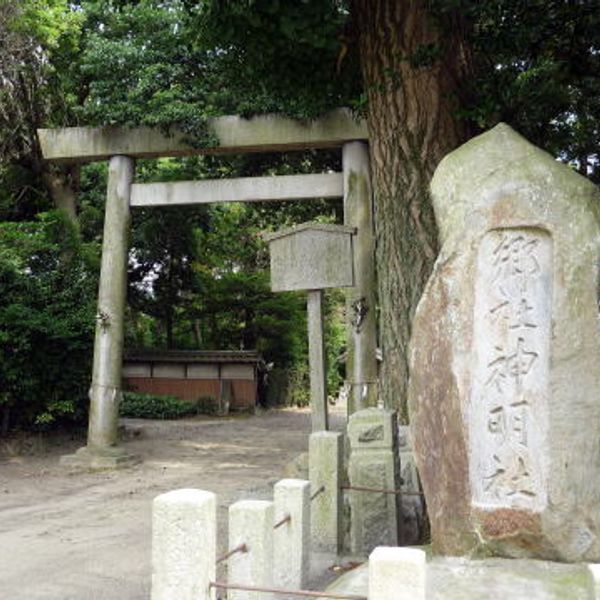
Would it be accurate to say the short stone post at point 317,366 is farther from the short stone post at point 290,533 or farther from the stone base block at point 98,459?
the stone base block at point 98,459

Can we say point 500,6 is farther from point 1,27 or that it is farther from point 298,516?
point 1,27

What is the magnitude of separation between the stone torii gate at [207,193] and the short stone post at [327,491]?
13.1 ft

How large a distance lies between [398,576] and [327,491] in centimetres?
280

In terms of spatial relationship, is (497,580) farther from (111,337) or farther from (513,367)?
(111,337)

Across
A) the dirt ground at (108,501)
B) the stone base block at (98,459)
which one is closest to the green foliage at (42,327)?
the dirt ground at (108,501)

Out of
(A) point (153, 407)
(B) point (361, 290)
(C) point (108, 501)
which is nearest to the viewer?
(C) point (108, 501)

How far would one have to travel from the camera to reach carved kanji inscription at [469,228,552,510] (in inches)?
146

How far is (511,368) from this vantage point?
378 cm

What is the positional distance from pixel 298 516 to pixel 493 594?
112cm

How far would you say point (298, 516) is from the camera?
3928 mm

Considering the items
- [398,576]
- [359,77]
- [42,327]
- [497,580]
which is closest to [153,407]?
[42,327]

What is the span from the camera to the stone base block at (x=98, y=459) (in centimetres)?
999

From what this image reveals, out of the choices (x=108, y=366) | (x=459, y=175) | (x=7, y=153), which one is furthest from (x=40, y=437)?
(x=459, y=175)

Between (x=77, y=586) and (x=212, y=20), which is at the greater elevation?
(x=212, y=20)
